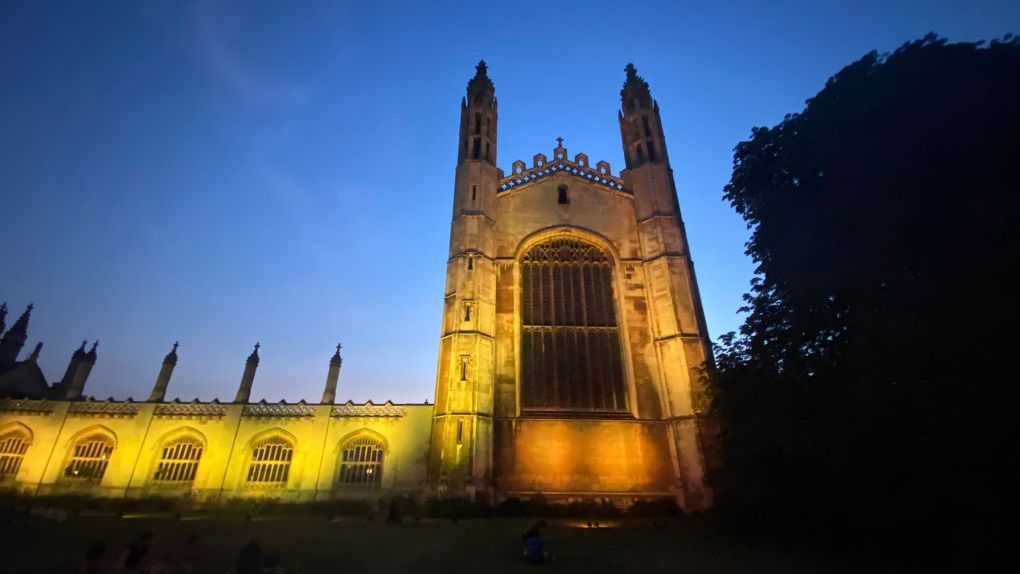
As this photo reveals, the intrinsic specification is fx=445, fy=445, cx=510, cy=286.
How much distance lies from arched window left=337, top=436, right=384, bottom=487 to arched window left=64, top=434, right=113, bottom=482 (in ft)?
33.8

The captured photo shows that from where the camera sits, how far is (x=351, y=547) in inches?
371

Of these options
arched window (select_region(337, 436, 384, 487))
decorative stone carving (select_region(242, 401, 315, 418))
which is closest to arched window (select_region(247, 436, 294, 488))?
decorative stone carving (select_region(242, 401, 315, 418))

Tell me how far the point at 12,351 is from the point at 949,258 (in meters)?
47.1

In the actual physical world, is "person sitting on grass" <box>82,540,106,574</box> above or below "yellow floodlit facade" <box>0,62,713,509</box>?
below

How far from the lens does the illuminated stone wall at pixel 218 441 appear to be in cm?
1812

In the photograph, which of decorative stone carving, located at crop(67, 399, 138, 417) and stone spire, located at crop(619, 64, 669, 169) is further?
stone spire, located at crop(619, 64, 669, 169)

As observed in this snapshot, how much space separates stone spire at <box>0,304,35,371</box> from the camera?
95.4ft

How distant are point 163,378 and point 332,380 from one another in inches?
322

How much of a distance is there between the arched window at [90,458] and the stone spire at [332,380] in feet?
30.4

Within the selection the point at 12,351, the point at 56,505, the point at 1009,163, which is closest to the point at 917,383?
the point at 1009,163

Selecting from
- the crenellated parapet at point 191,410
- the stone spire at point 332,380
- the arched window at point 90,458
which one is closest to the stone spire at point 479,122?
the stone spire at point 332,380

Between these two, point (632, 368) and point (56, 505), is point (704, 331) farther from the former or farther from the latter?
point (56, 505)

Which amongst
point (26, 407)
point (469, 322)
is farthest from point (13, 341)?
point (469, 322)

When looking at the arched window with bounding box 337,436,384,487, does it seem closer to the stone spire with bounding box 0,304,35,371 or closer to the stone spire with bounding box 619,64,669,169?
the stone spire with bounding box 619,64,669,169
